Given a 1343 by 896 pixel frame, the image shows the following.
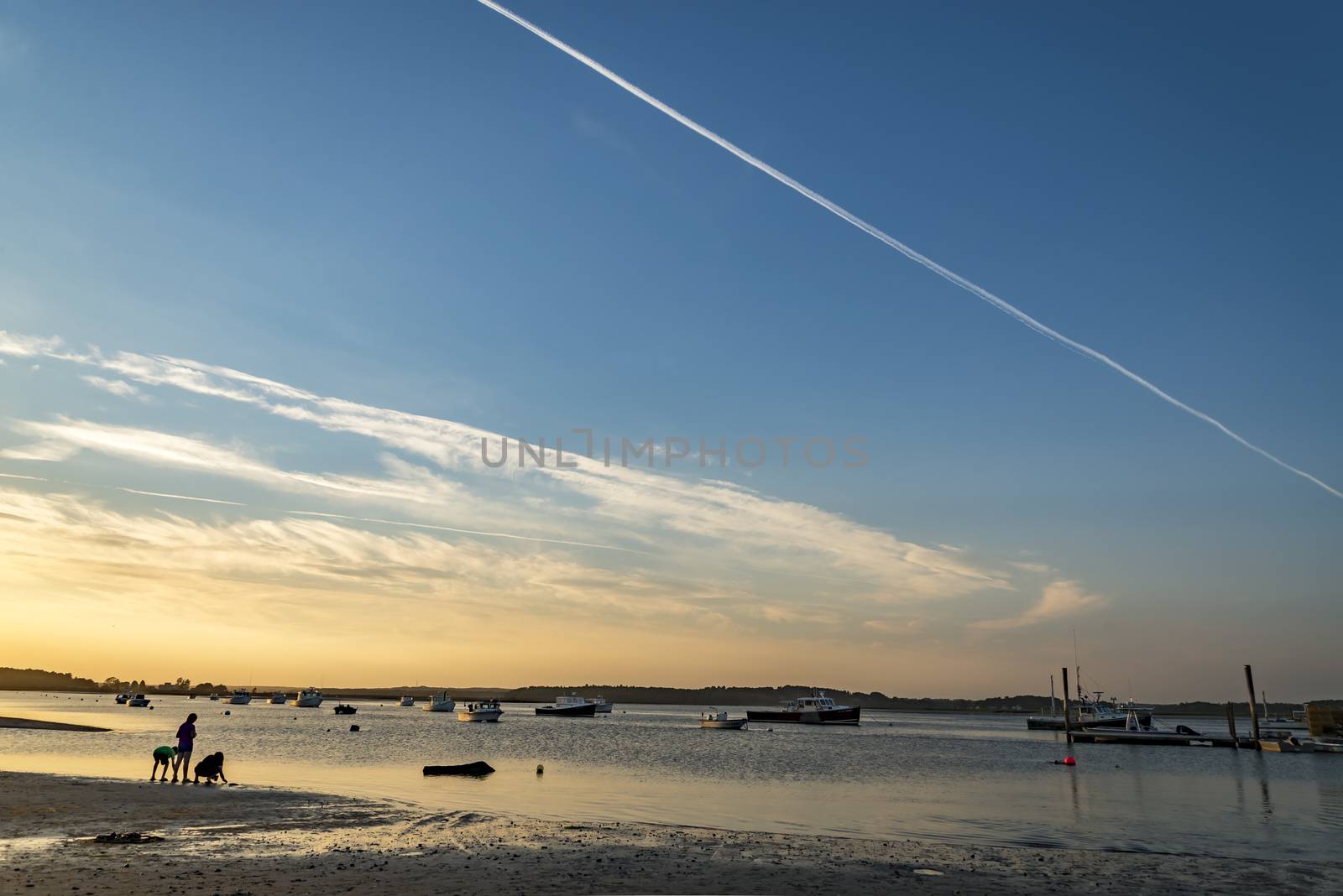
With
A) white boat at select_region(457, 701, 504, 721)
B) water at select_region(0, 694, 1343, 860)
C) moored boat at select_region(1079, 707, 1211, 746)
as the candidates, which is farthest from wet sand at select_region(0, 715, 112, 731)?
moored boat at select_region(1079, 707, 1211, 746)

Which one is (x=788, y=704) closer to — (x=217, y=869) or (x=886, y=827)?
(x=886, y=827)

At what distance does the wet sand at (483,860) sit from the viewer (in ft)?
56.4

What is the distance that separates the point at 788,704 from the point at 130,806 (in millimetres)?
143658

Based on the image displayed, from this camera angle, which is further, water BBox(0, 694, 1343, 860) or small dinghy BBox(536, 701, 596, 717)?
small dinghy BBox(536, 701, 596, 717)

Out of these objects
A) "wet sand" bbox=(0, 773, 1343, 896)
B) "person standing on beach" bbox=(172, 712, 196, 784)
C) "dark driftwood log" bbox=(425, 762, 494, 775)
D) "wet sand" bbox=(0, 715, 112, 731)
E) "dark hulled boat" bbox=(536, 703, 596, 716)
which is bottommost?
"dark hulled boat" bbox=(536, 703, 596, 716)

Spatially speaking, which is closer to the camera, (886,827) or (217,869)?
(217,869)

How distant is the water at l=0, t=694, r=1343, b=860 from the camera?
30.7 m

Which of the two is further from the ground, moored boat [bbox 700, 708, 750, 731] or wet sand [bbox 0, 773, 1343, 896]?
wet sand [bbox 0, 773, 1343, 896]

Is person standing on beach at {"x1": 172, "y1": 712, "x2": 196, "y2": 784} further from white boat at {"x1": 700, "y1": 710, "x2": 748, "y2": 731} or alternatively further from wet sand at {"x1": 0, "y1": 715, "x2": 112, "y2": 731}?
white boat at {"x1": 700, "y1": 710, "x2": 748, "y2": 731}

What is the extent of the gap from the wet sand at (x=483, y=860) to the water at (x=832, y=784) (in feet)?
11.5

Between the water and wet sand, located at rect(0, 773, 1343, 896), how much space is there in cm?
352

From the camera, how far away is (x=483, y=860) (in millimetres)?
20344

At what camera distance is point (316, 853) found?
20141 millimetres

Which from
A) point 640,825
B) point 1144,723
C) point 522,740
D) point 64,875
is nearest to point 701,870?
point 640,825
